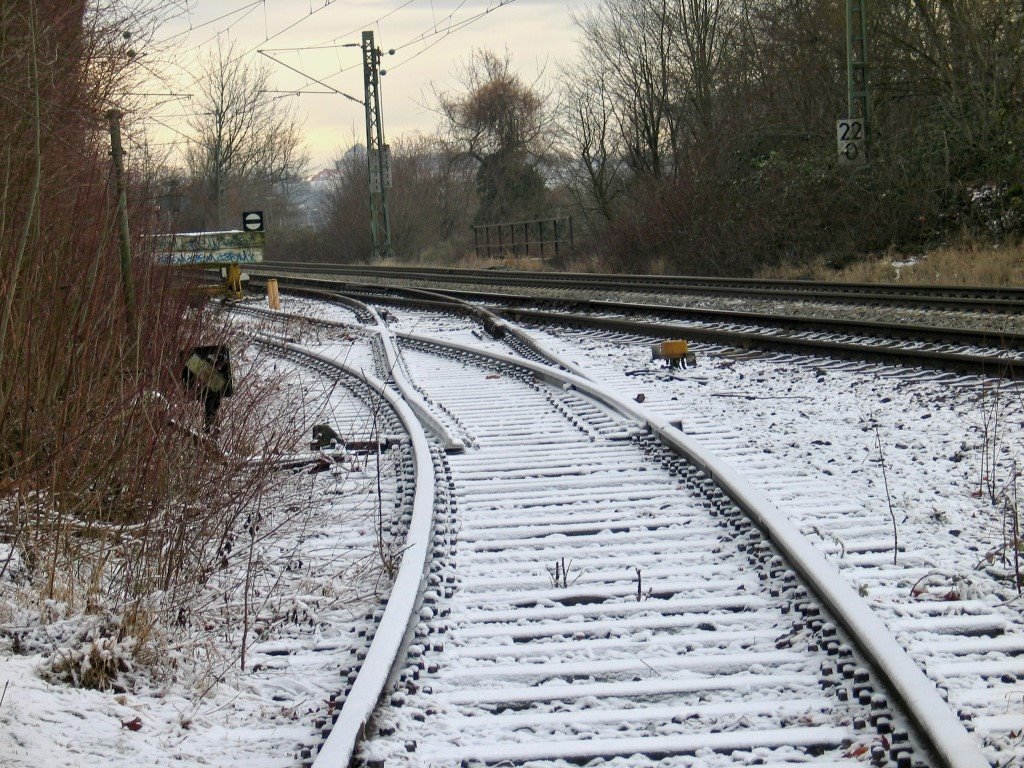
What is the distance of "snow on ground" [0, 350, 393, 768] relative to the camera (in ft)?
11.5

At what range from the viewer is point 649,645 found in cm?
423

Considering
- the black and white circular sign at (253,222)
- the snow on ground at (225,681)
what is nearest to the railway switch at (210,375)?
the snow on ground at (225,681)

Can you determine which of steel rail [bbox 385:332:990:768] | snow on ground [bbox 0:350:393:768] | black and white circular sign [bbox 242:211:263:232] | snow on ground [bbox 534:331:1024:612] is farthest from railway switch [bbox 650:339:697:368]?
black and white circular sign [bbox 242:211:263:232]

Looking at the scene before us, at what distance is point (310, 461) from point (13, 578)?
3.10 meters

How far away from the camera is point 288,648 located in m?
4.42

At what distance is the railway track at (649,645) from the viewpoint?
342 centimetres

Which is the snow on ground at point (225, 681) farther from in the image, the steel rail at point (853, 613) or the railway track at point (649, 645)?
the steel rail at point (853, 613)

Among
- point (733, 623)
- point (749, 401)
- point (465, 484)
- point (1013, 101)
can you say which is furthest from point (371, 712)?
point (1013, 101)

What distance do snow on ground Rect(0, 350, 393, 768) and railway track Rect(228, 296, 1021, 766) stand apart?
35 centimetres

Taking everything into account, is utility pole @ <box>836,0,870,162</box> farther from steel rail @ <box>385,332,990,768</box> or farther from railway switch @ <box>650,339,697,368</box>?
steel rail @ <box>385,332,990,768</box>

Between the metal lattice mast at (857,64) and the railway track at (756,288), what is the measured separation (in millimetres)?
6065

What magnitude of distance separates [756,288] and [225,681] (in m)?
14.7

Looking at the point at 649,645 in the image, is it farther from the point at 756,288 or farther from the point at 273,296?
the point at 273,296

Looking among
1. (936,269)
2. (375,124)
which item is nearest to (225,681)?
(936,269)
